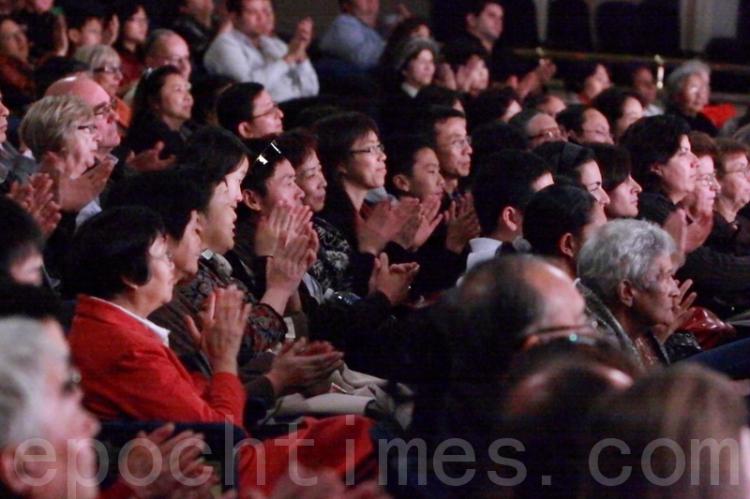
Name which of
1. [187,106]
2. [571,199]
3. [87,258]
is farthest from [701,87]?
[87,258]

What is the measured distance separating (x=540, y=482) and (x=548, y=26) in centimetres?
792

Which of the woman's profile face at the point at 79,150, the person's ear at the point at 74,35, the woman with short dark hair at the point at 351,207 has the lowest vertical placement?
the person's ear at the point at 74,35

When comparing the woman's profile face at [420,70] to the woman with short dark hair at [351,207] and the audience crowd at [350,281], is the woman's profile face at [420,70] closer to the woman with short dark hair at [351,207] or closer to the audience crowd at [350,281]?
the audience crowd at [350,281]

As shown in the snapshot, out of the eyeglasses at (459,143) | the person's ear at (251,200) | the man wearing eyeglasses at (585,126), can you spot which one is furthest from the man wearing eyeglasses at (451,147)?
the person's ear at (251,200)

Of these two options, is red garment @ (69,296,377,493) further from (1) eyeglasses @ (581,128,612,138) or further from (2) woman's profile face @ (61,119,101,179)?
(1) eyeglasses @ (581,128,612,138)

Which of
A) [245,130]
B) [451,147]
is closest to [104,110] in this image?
[245,130]

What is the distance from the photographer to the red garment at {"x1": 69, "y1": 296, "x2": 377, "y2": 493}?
2.70m

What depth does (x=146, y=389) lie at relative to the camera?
112 inches

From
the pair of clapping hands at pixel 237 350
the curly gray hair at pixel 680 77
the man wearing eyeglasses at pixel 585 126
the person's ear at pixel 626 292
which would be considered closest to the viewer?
the pair of clapping hands at pixel 237 350

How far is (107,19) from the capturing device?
7.44 metres

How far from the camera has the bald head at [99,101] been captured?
4.98 meters

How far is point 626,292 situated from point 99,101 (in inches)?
87.8

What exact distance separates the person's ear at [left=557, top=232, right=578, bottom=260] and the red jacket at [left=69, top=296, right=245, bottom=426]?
3.99ft

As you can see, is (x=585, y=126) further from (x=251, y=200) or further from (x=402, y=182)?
(x=251, y=200)
